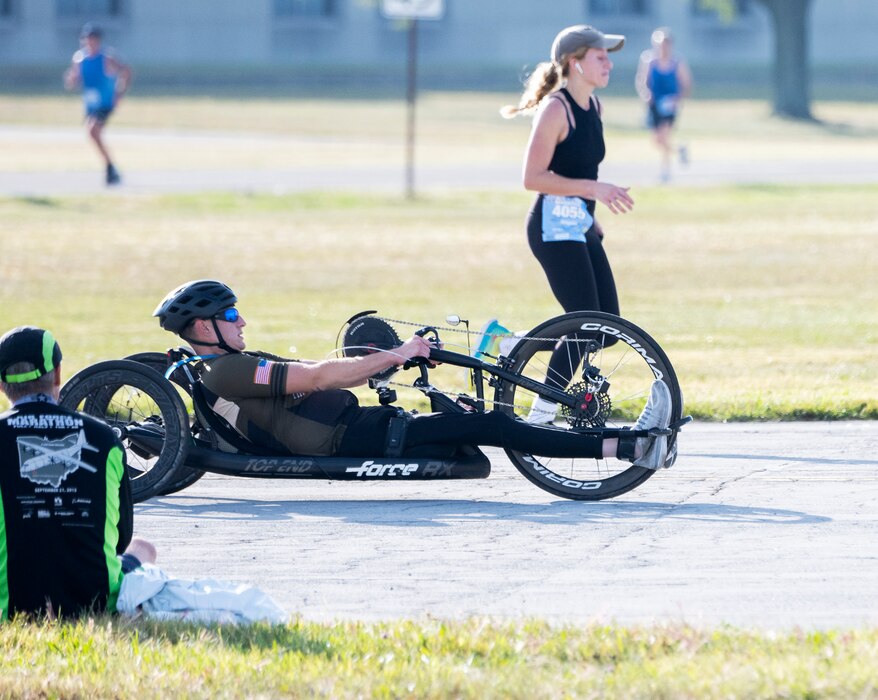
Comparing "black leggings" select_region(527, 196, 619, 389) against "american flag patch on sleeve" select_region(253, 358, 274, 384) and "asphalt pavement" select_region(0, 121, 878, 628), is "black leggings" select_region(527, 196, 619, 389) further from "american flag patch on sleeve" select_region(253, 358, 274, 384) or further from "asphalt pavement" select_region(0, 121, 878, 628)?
"american flag patch on sleeve" select_region(253, 358, 274, 384)

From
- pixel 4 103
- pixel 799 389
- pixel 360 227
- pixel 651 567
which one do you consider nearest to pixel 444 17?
pixel 4 103

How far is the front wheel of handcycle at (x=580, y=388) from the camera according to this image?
739 cm

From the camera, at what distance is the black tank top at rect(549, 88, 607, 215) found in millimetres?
8312

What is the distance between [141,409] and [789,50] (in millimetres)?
42600

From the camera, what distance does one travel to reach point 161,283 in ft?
54.4

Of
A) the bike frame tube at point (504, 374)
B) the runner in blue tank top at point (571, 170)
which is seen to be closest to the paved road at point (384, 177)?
the runner in blue tank top at point (571, 170)

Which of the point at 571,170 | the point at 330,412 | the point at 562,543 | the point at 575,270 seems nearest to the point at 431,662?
the point at 562,543

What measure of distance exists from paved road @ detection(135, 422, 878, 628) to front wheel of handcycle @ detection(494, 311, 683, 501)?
11 centimetres

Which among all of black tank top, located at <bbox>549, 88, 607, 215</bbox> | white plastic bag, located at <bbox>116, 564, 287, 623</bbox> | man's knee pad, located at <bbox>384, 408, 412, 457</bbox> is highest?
black tank top, located at <bbox>549, 88, 607, 215</bbox>

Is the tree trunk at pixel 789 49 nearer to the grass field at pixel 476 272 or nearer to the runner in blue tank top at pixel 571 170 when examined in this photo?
the grass field at pixel 476 272

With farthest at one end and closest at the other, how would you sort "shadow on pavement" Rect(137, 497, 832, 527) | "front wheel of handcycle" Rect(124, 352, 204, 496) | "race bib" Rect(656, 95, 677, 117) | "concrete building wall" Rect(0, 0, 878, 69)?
"concrete building wall" Rect(0, 0, 878, 69) < "race bib" Rect(656, 95, 677, 117) < "front wheel of handcycle" Rect(124, 352, 204, 496) < "shadow on pavement" Rect(137, 497, 832, 527)

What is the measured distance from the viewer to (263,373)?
719 cm

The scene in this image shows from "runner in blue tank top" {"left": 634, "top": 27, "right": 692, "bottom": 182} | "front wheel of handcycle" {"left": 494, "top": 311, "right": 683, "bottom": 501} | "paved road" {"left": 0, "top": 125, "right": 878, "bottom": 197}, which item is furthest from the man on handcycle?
"runner in blue tank top" {"left": 634, "top": 27, "right": 692, "bottom": 182}

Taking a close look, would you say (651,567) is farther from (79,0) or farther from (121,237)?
(79,0)
